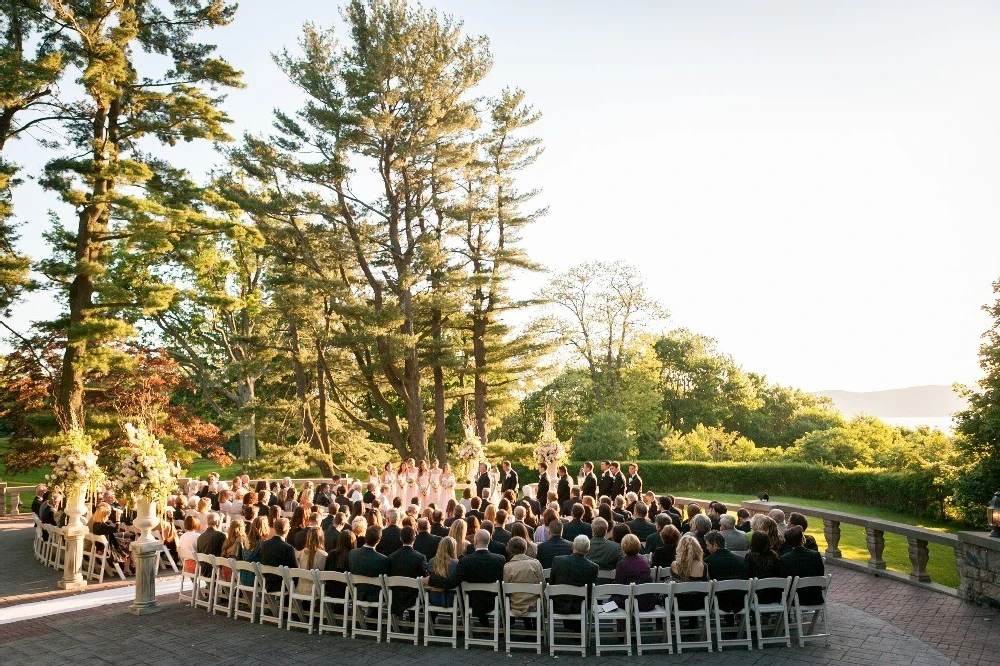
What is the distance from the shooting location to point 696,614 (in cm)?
748

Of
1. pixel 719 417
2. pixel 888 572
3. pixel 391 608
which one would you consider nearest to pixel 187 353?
pixel 391 608

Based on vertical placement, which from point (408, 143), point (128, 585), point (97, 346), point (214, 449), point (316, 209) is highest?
point (408, 143)

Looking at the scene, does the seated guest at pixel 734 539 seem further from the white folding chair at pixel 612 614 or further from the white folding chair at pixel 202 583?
the white folding chair at pixel 202 583

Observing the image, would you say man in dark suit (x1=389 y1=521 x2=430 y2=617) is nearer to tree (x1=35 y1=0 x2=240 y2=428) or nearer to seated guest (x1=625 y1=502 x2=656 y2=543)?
seated guest (x1=625 y1=502 x2=656 y2=543)

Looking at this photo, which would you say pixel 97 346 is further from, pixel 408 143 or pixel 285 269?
pixel 408 143

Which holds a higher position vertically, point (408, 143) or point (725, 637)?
point (408, 143)

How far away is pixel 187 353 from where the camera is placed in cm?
3362

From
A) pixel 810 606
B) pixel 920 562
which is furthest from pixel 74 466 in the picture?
pixel 920 562

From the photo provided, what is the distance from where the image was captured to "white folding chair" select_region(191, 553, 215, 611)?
9.45 metres

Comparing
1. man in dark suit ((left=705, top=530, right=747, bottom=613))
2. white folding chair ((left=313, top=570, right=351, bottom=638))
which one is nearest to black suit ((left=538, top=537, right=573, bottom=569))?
man in dark suit ((left=705, top=530, right=747, bottom=613))

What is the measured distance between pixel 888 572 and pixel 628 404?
99.0ft

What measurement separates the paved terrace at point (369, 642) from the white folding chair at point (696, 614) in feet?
0.41

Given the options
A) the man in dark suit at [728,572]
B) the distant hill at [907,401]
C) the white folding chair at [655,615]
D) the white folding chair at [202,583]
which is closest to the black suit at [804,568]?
the man in dark suit at [728,572]

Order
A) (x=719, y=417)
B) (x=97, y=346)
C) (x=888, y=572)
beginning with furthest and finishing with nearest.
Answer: (x=719, y=417) < (x=97, y=346) < (x=888, y=572)
